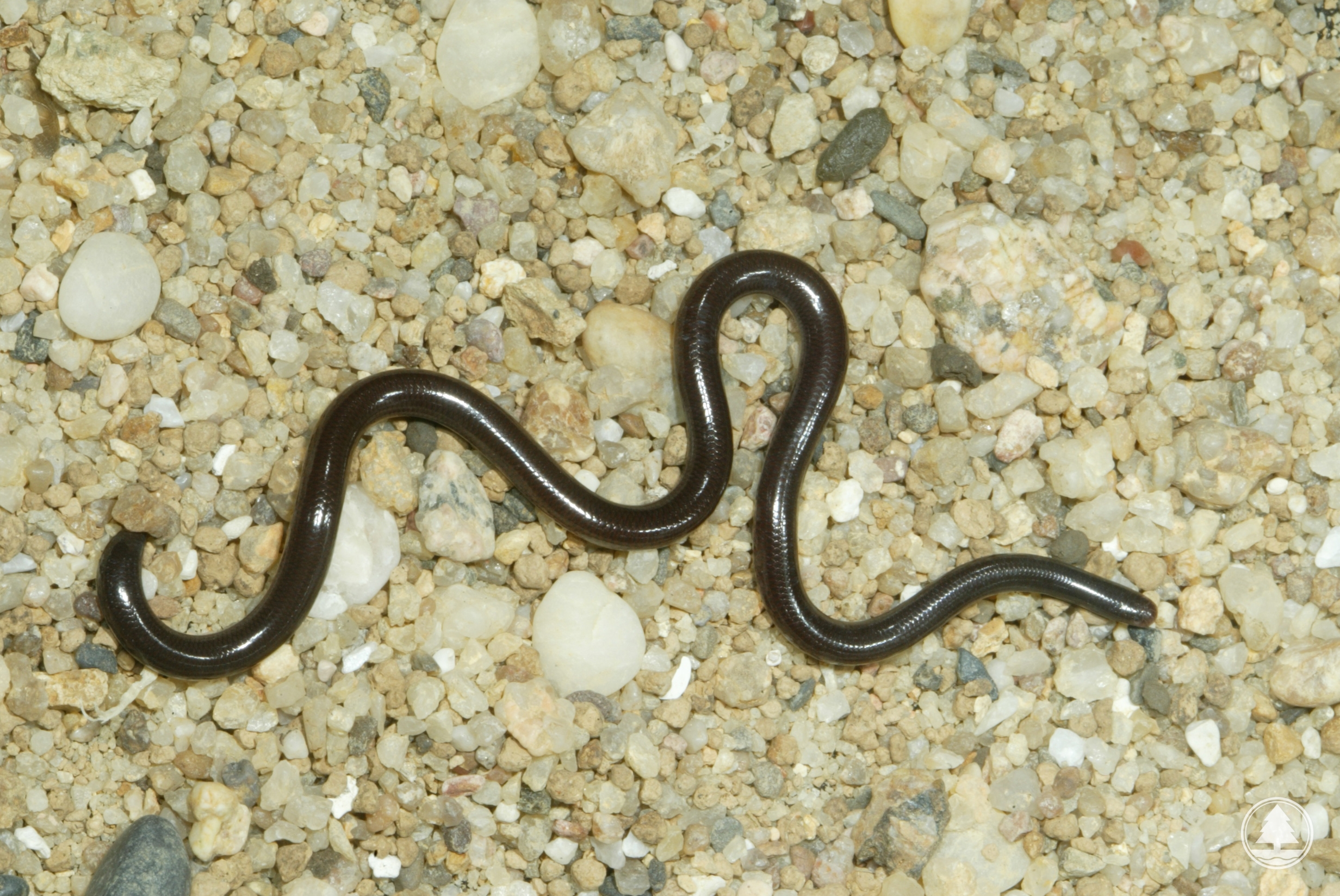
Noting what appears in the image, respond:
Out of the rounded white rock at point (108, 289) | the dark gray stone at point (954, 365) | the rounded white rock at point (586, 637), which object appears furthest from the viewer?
the dark gray stone at point (954, 365)

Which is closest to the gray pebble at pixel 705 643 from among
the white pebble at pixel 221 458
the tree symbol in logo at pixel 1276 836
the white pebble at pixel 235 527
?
the white pebble at pixel 235 527

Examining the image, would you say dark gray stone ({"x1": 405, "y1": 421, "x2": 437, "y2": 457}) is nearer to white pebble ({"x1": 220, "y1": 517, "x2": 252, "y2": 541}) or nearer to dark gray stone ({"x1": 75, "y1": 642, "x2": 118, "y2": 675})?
white pebble ({"x1": 220, "y1": 517, "x2": 252, "y2": 541})

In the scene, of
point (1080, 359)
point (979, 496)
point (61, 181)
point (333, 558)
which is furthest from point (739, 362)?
point (61, 181)

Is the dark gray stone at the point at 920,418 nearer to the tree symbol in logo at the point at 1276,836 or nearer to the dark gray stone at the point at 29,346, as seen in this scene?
the tree symbol in logo at the point at 1276,836

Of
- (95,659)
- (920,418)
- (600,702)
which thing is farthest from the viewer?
(920,418)

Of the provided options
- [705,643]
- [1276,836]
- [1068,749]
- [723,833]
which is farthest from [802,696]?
[1276,836]

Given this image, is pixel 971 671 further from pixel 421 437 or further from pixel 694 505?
pixel 421 437
